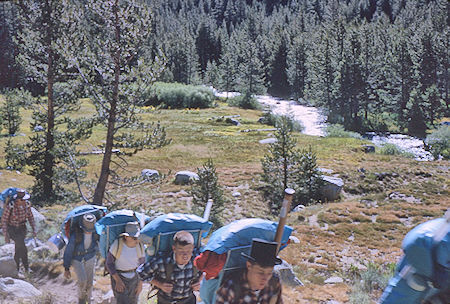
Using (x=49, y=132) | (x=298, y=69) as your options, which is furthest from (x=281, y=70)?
(x=49, y=132)

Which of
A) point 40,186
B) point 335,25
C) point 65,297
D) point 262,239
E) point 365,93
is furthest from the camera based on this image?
point 335,25

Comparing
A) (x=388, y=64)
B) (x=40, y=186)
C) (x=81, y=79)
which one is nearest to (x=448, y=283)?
(x=81, y=79)

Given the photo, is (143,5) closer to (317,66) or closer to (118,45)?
(118,45)

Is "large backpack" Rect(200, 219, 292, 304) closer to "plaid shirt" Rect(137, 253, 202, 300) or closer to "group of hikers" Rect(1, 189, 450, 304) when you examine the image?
"group of hikers" Rect(1, 189, 450, 304)

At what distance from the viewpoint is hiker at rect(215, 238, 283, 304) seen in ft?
11.1

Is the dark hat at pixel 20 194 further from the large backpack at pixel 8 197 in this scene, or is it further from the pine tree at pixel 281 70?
the pine tree at pixel 281 70

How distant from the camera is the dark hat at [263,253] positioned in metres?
3.38

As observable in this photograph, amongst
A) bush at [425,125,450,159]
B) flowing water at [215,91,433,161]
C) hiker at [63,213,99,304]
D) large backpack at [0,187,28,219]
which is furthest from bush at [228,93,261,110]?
hiker at [63,213,99,304]

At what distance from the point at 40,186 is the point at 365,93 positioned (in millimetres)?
51868

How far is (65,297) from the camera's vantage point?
827 centimetres

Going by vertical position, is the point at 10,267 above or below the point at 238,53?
below

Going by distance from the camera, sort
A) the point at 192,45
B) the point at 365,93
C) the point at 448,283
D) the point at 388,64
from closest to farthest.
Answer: the point at 448,283
the point at 365,93
the point at 388,64
the point at 192,45

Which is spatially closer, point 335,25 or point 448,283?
point 448,283

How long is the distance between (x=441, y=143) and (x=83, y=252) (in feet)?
146
